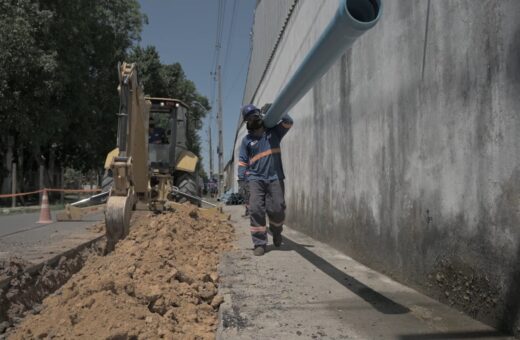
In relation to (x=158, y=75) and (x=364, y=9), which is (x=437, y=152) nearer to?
(x=364, y=9)

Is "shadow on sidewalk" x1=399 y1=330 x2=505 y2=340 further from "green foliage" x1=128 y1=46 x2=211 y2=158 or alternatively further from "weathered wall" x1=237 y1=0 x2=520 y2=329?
"green foliage" x1=128 y1=46 x2=211 y2=158

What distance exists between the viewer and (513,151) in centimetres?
253

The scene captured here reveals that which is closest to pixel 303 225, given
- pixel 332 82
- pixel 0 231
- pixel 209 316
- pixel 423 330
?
pixel 332 82

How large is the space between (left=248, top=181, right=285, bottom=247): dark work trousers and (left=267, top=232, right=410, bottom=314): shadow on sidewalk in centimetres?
45

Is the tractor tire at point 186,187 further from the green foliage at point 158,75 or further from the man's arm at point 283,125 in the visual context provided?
the green foliage at point 158,75

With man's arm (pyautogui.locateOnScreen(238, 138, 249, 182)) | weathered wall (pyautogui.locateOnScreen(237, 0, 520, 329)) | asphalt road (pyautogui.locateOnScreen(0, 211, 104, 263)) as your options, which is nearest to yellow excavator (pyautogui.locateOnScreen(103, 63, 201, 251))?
asphalt road (pyautogui.locateOnScreen(0, 211, 104, 263))

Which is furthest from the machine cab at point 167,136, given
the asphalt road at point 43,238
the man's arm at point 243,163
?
the man's arm at point 243,163

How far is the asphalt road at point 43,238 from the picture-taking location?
5.61 m

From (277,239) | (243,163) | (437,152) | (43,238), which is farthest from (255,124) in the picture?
(43,238)

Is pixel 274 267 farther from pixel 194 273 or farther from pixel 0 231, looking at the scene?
pixel 0 231

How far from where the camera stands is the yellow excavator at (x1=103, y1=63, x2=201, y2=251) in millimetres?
5257

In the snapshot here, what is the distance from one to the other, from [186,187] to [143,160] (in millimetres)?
3848

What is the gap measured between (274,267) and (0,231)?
258 inches

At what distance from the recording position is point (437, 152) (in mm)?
3318
